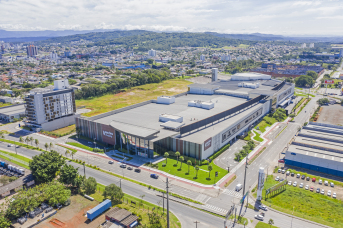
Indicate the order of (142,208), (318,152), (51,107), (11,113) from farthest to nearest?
1. (11,113)
2. (51,107)
3. (318,152)
4. (142,208)

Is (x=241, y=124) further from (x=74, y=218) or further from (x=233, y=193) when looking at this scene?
(x=74, y=218)

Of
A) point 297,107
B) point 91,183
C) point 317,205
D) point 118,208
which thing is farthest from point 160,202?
point 297,107

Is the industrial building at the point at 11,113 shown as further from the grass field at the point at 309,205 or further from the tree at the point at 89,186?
the grass field at the point at 309,205

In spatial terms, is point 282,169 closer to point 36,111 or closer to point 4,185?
point 4,185

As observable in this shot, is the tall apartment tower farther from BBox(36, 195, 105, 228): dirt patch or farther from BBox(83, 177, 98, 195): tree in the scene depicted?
BBox(36, 195, 105, 228): dirt patch

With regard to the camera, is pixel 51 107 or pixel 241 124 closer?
pixel 241 124

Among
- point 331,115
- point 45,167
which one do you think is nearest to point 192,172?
point 45,167

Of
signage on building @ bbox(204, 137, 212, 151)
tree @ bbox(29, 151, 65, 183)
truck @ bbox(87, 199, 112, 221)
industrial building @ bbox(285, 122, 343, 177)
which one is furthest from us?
signage on building @ bbox(204, 137, 212, 151)

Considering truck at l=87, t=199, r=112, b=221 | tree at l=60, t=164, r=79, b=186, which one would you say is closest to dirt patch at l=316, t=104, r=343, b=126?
truck at l=87, t=199, r=112, b=221
